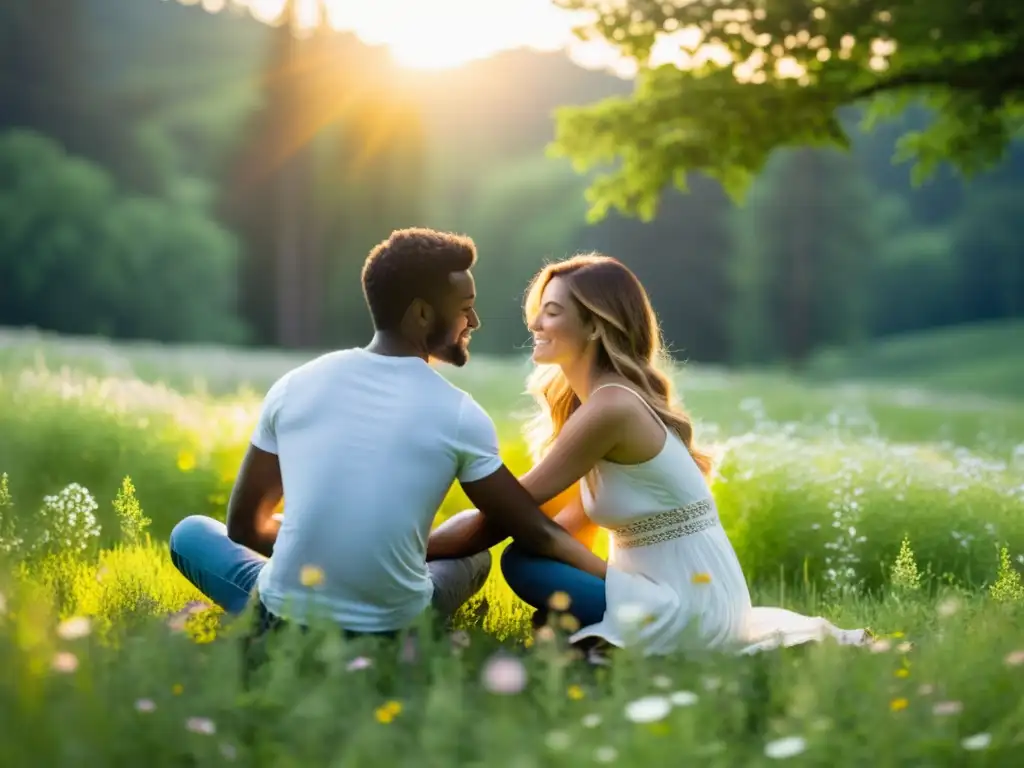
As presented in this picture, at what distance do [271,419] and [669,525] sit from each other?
146 centimetres

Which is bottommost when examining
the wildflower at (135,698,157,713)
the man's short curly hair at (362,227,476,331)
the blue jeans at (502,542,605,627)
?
the blue jeans at (502,542,605,627)

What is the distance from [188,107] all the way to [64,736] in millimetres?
43753

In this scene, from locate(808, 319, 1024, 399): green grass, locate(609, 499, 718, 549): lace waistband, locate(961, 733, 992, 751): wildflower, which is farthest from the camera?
locate(808, 319, 1024, 399): green grass

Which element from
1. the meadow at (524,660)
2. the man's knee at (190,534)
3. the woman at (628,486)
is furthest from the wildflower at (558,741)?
the man's knee at (190,534)

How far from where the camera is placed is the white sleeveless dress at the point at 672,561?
3.95 meters

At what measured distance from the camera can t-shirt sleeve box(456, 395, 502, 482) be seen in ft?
11.5

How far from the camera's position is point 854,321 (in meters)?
40.2

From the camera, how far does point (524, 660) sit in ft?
12.3

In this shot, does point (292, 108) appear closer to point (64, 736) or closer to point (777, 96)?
point (777, 96)

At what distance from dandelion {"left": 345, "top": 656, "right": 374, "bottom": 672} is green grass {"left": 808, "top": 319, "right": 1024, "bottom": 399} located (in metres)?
33.4

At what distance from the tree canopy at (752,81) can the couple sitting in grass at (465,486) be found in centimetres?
447

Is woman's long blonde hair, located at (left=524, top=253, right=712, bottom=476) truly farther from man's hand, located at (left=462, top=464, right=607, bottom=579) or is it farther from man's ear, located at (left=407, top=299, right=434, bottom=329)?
man's ear, located at (left=407, top=299, right=434, bottom=329)

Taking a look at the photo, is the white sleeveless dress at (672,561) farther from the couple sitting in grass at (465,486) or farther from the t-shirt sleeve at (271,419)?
the t-shirt sleeve at (271,419)

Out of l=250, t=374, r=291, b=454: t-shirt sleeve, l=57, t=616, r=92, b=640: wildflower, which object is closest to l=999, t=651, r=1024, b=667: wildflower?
l=250, t=374, r=291, b=454: t-shirt sleeve
